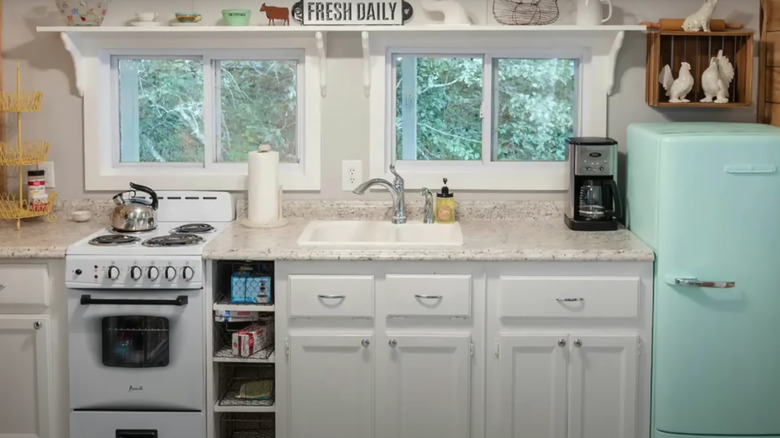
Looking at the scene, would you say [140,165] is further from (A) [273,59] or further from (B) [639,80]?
(B) [639,80]

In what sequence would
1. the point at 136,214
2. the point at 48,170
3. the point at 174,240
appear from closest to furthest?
the point at 174,240 < the point at 136,214 < the point at 48,170

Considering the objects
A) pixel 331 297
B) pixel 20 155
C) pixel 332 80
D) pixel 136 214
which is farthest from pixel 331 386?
pixel 20 155

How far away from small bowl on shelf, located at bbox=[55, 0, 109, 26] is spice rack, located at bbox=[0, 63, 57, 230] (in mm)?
327

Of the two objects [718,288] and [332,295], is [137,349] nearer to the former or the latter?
[332,295]

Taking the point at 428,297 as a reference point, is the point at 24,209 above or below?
above

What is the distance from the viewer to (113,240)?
3.63 m

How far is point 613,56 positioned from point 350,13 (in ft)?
3.25

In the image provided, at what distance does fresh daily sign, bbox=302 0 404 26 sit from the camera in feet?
12.7

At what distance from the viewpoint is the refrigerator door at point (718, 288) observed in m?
3.37

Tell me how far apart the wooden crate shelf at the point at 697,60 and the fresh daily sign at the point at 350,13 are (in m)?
0.97

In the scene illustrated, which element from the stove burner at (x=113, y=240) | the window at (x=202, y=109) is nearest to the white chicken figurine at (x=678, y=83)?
the window at (x=202, y=109)

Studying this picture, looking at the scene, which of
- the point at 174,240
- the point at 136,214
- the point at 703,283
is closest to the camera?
the point at 703,283

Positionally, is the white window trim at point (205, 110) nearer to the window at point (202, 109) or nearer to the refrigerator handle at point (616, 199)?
the window at point (202, 109)

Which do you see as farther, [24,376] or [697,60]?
[697,60]
